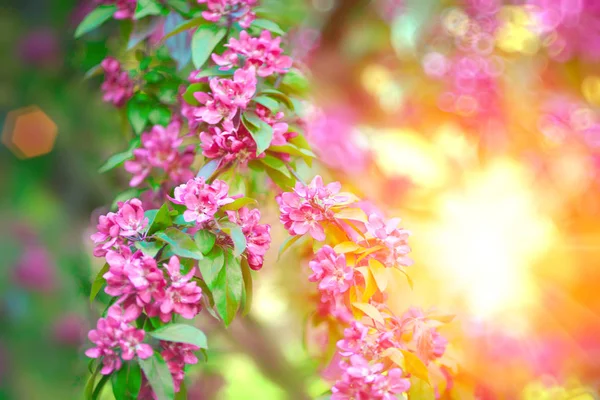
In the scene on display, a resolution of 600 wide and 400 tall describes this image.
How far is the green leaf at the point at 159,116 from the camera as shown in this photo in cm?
82

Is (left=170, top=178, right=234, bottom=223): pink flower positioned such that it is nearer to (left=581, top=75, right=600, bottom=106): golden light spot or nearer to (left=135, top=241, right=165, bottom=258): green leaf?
(left=135, top=241, right=165, bottom=258): green leaf

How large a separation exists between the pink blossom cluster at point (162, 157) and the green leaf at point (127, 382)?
287 millimetres

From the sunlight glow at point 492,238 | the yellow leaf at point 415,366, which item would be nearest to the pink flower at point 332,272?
the yellow leaf at point 415,366

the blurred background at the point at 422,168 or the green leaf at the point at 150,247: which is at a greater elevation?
the green leaf at the point at 150,247

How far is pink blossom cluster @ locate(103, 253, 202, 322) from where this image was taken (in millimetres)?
544

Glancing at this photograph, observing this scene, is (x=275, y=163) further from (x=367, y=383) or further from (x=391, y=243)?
(x=367, y=383)

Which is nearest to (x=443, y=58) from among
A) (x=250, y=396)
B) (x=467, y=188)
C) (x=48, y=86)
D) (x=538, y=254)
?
(x=467, y=188)

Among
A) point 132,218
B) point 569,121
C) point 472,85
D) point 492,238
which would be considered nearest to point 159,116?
point 132,218

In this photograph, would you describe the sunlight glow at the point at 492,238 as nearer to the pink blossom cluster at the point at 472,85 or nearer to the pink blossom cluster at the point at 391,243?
the pink blossom cluster at the point at 472,85

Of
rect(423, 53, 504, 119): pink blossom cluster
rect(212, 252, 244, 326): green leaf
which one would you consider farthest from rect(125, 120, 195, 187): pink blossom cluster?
rect(423, 53, 504, 119): pink blossom cluster

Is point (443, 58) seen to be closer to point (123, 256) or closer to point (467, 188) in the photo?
point (467, 188)

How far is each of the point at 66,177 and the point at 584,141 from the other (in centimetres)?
156

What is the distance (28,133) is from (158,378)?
54.1 inches

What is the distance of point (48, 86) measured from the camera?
4.96 ft
